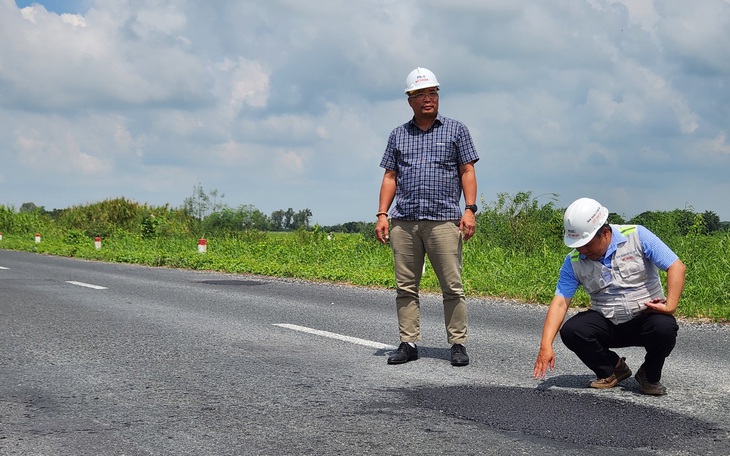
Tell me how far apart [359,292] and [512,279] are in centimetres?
246

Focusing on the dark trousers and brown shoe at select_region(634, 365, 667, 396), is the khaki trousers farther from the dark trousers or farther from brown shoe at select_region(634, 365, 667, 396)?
brown shoe at select_region(634, 365, 667, 396)

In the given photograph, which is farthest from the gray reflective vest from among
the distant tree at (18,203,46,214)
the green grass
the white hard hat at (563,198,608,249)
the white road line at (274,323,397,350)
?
the distant tree at (18,203,46,214)

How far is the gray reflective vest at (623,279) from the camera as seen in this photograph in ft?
17.1

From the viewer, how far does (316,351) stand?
23.3ft

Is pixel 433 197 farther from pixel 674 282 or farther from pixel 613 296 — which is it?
pixel 674 282

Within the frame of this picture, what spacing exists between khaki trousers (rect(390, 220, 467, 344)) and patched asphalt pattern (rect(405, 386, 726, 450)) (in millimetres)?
1117

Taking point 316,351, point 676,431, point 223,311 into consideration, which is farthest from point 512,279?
point 676,431

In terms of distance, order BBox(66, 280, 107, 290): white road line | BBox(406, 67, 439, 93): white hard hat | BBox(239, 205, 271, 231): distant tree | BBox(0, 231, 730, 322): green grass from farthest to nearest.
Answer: BBox(239, 205, 271, 231): distant tree, BBox(66, 280, 107, 290): white road line, BBox(0, 231, 730, 322): green grass, BBox(406, 67, 439, 93): white hard hat

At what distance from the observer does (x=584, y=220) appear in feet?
16.4

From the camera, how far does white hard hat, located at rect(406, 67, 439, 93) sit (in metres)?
6.31

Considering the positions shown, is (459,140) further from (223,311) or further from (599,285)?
(223,311)

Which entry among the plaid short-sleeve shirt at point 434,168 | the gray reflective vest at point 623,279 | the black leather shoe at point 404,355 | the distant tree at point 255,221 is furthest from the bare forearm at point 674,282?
the distant tree at point 255,221

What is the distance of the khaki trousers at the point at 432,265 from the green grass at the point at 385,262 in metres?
4.50

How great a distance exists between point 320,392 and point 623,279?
81.3 inches
